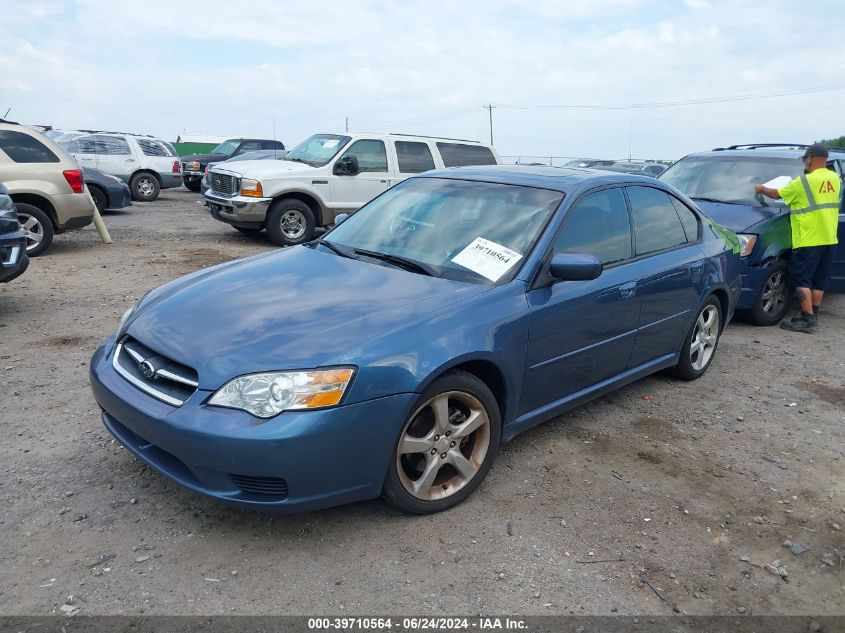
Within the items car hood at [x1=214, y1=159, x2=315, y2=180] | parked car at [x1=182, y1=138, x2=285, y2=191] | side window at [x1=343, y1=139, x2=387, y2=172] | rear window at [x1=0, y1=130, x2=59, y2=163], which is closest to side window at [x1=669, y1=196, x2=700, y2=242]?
side window at [x1=343, y1=139, x2=387, y2=172]

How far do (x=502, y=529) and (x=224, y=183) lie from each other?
905 cm

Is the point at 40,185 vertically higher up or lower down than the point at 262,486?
higher up

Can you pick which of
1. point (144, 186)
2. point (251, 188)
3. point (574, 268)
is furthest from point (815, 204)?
point (144, 186)

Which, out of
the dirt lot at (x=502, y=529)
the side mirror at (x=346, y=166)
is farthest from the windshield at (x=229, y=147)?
the dirt lot at (x=502, y=529)

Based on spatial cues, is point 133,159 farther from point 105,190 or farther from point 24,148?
point 24,148

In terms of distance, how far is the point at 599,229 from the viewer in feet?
13.6

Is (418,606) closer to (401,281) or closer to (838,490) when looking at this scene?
(401,281)

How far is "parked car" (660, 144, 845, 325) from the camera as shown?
6.86 meters

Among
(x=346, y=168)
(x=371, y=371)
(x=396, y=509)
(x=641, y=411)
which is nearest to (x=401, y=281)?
(x=371, y=371)

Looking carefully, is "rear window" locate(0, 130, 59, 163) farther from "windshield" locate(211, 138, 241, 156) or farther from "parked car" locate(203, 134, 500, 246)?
"windshield" locate(211, 138, 241, 156)

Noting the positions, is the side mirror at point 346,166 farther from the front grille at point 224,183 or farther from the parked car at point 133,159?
the parked car at point 133,159

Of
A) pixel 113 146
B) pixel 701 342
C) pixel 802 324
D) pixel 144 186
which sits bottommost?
pixel 802 324

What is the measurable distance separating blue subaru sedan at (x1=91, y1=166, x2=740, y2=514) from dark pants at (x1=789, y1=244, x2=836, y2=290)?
2886 mm

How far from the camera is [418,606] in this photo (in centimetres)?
264
